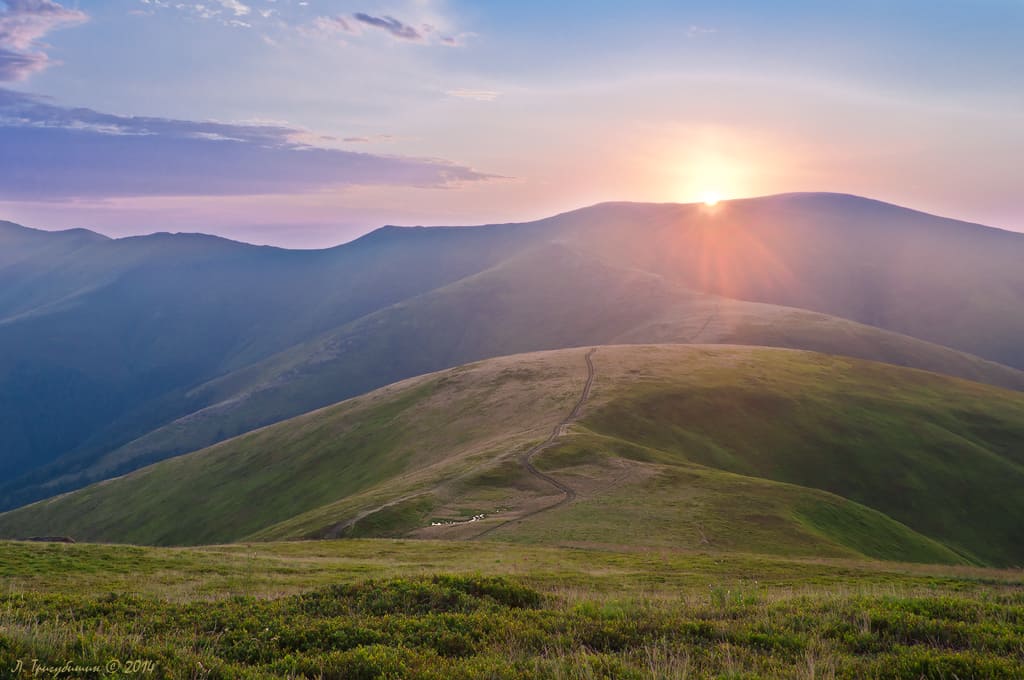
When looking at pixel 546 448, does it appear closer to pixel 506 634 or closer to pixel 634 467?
pixel 634 467

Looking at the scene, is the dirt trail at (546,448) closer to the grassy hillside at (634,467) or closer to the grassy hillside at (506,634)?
the grassy hillside at (634,467)

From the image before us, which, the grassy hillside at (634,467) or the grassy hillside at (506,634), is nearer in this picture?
the grassy hillside at (506,634)

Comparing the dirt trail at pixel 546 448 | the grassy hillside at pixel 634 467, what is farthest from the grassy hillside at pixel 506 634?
the dirt trail at pixel 546 448

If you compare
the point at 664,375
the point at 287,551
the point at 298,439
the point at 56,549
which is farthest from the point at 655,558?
the point at 298,439

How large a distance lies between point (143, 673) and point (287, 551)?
127 feet

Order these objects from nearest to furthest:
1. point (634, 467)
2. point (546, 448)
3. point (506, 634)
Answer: point (506, 634) → point (634, 467) → point (546, 448)

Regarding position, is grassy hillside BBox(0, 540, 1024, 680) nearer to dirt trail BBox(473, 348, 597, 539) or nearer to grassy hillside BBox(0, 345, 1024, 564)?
grassy hillside BBox(0, 345, 1024, 564)

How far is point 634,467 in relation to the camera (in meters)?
69.2

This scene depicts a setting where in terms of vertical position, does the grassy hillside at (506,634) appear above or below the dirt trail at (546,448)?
above

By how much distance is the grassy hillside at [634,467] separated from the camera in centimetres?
5734

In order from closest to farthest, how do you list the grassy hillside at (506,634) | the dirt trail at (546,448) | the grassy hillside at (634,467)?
the grassy hillside at (506,634) < the dirt trail at (546,448) < the grassy hillside at (634,467)

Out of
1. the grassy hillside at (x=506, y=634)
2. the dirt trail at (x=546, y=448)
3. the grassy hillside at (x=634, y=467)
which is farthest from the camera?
the grassy hillside at (x=634, y=467)

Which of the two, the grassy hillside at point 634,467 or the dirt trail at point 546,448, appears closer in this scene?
the dirt trail at point 546,448

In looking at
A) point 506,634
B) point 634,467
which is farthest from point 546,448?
point 506,634
